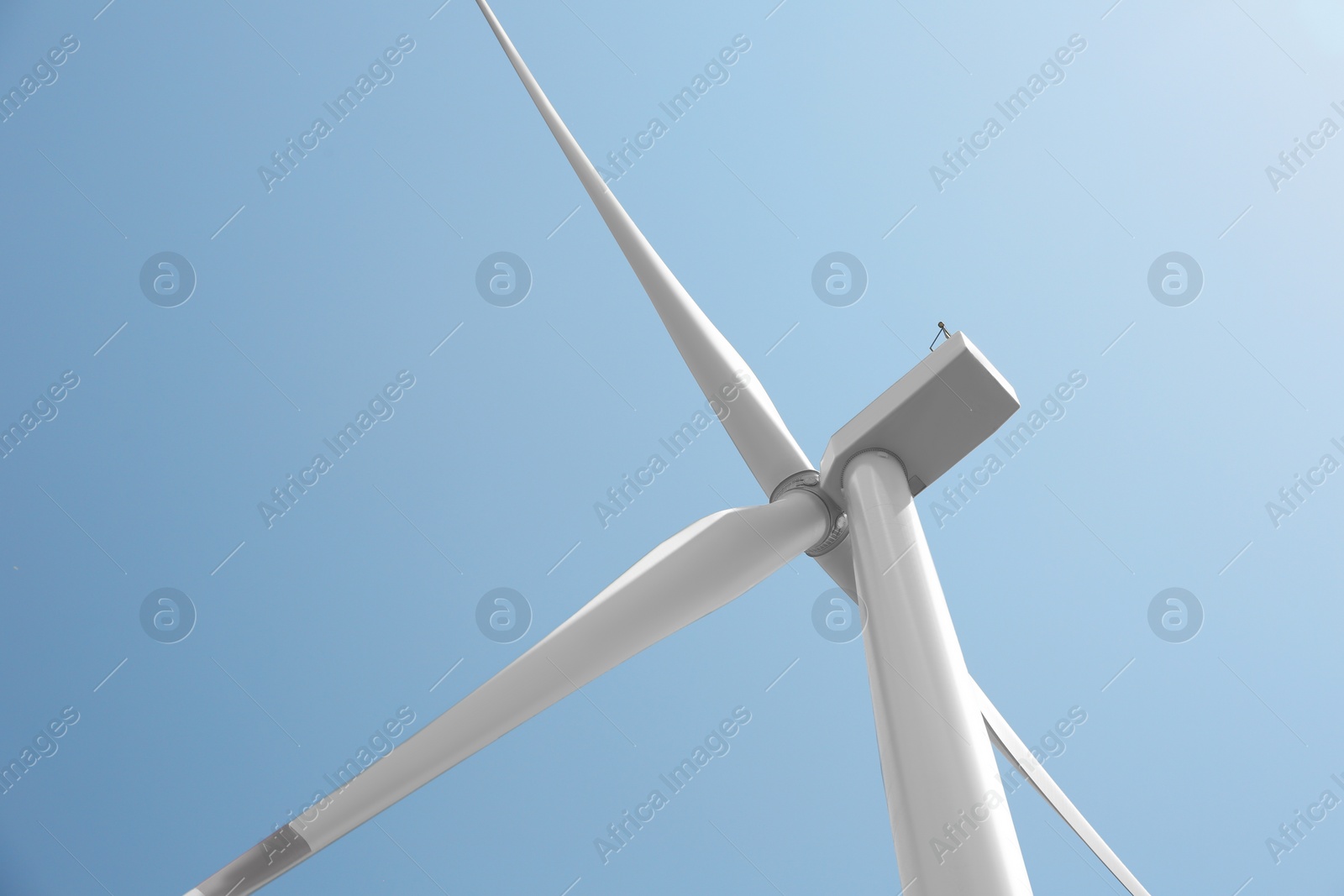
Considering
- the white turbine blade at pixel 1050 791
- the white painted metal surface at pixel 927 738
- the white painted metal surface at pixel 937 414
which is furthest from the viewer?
the white turbine blade at pixel 1050 791

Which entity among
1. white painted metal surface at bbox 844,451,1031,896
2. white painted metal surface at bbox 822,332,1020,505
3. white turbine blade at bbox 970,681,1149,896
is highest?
white painted metal surface at bbox 822,332,1020,505

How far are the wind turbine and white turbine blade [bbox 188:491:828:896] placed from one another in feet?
0.03

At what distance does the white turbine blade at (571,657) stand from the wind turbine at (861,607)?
0.01m

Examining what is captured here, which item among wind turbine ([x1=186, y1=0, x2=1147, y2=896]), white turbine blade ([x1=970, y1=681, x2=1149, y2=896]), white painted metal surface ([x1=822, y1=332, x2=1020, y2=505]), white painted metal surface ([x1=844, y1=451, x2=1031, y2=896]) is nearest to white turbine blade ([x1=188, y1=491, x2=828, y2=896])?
wind turbine ([x1=186, y1=0, x2=1147, y2=896])

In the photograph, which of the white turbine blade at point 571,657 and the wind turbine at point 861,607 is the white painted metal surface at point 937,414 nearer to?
the wind turbine at point 861,607

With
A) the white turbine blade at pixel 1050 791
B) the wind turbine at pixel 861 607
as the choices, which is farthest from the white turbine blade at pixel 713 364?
the white turbine blade at pixel 1050 791

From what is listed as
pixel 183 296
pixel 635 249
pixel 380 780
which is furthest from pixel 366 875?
pixel 635 249

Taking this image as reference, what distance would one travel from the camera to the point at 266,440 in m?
18.4

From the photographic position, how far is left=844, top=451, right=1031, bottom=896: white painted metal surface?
4105 mm

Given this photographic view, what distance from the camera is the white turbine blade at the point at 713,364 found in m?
9.30

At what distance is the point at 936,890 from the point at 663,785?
15085 mm

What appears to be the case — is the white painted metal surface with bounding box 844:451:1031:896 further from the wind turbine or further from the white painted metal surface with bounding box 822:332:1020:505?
the white painted metal surface with bounding box 822:332:1020:505

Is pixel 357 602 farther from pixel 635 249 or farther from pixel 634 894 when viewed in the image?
pixel 635 249

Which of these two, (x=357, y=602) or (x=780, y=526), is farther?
(x=357, y=602)
